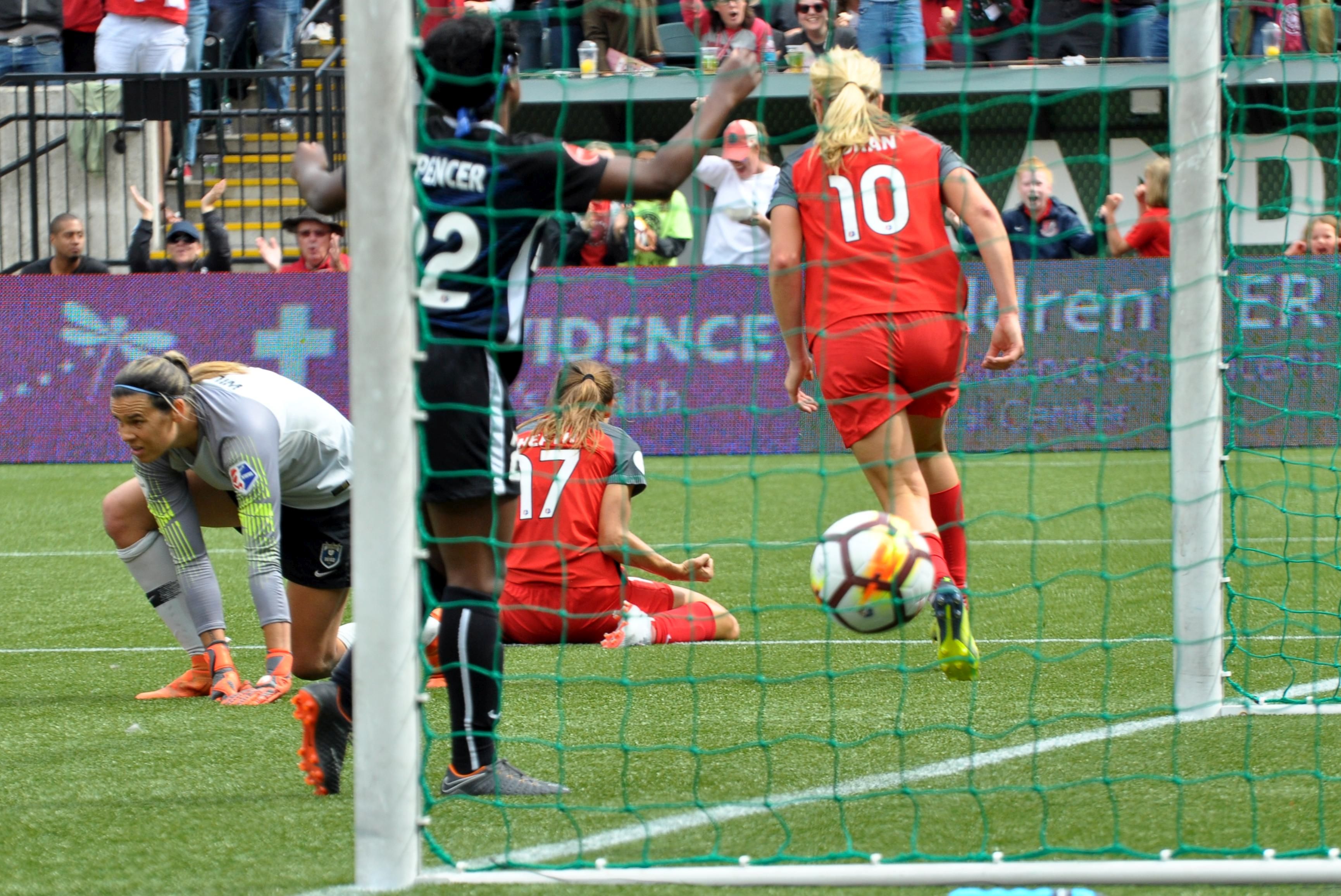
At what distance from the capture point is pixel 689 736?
4262mm

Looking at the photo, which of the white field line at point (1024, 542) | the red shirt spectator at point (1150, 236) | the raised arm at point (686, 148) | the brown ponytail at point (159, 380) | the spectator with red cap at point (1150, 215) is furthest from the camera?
the white field line at point (1024, 542)

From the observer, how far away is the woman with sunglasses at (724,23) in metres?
5.89

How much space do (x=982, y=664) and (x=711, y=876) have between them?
239 centimetres

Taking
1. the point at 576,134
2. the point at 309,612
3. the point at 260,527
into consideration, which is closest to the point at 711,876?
the point at 260,527

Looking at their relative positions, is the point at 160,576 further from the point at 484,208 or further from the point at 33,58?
the point at 33,58

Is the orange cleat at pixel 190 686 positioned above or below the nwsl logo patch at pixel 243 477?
below

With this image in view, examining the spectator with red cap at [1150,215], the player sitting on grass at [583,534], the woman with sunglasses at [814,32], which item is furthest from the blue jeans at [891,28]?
the player sitting on grass at [583,534]

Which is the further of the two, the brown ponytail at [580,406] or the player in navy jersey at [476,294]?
the brown ponytail at [580,406]

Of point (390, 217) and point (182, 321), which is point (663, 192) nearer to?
point (390, 217)

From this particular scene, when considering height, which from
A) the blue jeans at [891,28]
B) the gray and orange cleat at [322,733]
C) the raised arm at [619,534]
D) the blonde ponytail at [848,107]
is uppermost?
the blue jeans at [891,28]

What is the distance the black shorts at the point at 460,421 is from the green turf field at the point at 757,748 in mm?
472

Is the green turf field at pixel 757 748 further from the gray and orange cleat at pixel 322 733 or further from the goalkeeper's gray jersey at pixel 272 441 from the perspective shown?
the goalkeeper's gray jersey at pixel 272 441

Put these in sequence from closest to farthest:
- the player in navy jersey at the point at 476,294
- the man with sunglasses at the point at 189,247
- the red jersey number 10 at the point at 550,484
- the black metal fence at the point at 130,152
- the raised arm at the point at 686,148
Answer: the raised arm at the point at 686,148
the player in navy jersey at the point at 476,294
the red jersey number 10 at the point at 550,484
the man with sunglasses at the point at 189,247
the black metal fence at the point at 130,152

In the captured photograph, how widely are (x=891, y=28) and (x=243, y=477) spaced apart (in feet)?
18.9
